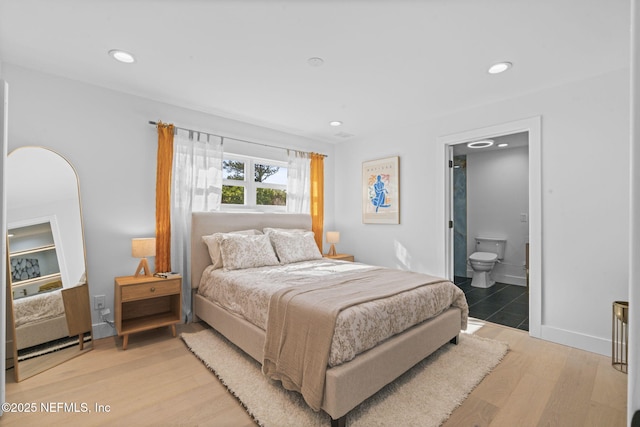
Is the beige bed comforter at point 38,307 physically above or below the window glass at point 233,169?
below

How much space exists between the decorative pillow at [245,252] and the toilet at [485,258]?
3.44m

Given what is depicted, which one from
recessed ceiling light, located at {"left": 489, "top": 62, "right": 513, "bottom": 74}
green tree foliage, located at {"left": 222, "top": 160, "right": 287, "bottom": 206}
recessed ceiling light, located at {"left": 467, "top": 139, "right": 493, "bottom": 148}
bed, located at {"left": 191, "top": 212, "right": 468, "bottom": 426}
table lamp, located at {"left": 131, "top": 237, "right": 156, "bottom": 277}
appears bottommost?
bed, located at {"left": 191, "top": 212, "right": 468, "bottom": 426}

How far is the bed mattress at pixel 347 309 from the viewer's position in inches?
74.1

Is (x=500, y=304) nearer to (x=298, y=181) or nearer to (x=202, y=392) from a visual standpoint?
(x=298, y=181)

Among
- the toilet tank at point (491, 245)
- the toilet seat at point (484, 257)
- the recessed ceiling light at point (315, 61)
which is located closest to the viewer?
the recessed ceiling light at point (315, 61)

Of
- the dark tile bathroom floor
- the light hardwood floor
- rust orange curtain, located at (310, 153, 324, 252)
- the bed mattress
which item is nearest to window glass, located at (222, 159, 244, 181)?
rust orange curtain, located at (310, 153, 324, 252)

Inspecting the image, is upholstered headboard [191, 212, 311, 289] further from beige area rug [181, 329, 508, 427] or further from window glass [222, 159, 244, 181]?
beige area rug [181, 329, 508, 427]

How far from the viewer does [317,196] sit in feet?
16.0

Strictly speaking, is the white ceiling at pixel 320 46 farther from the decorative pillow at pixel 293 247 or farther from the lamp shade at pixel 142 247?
the decorative pillow at pixel 293 247

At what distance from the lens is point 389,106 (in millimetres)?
3592

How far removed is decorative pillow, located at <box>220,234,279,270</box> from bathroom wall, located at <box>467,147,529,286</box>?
4111mm

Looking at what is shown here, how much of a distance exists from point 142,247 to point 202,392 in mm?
1502

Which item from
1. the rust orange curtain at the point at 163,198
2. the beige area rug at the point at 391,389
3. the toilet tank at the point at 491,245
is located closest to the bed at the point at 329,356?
the beige area rug at the point at 391,389

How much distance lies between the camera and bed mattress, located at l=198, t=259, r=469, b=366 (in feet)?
6.18
